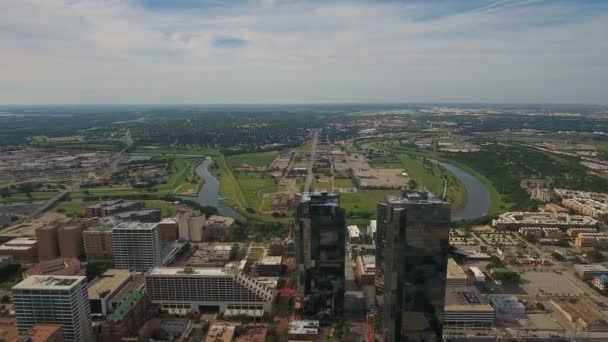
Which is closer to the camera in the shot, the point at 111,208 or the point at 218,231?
the point at 218,231

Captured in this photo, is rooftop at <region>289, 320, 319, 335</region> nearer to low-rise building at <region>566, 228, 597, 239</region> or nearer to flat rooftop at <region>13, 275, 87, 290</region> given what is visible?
→ flat rooftop at <region>13, 275, 87, 290</region>

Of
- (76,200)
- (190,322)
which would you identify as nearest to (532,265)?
(190,322)

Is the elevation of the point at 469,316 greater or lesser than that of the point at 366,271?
lesser

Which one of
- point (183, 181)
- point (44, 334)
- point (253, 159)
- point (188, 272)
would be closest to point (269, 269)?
point (188, 272)

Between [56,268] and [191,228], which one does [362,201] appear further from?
[56,268]

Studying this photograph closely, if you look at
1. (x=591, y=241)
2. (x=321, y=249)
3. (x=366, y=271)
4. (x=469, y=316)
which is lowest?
(x=591, y=241)

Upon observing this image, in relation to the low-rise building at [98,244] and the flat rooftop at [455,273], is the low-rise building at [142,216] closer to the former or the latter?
the low-rise building at [98,244]

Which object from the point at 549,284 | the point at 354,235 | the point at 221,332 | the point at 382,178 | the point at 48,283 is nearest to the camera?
the point at 48,283
